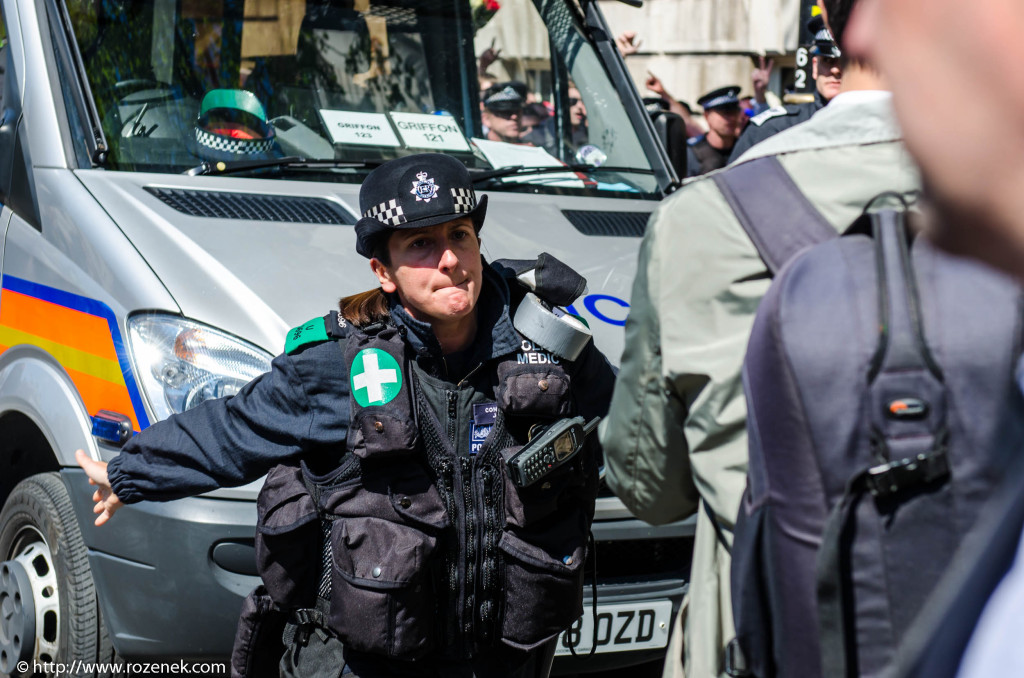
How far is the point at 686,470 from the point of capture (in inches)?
66.8

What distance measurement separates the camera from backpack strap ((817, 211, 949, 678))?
120 cm

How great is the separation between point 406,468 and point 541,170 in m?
2.16

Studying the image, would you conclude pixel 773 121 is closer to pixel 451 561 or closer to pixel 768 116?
pixel 768 116

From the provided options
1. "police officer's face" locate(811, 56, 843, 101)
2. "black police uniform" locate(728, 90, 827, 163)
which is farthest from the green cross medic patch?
"black police uniform" locate(728, 90, 827, 163)

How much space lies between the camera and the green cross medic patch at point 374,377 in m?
2.36

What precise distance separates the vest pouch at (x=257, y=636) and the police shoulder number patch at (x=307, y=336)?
619 millimetres

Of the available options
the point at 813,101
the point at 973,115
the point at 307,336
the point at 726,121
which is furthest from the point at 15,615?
the point at 726,121

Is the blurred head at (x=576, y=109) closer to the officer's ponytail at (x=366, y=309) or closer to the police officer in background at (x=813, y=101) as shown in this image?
the police officer in background at (x=813, y=101)

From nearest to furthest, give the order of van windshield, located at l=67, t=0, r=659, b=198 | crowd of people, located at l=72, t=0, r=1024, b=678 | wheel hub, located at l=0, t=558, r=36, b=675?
crowd of people, located at l=72, t=0, r=1024, b=678
wheel hub, located at l=0, t=558, r=36, b=675
van windshield, located at l=67, t=0, r=659, b=198

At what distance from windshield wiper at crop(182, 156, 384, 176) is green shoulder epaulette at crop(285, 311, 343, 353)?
148 centimetres

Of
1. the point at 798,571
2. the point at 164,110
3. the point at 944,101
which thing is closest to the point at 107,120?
the point at 164,110

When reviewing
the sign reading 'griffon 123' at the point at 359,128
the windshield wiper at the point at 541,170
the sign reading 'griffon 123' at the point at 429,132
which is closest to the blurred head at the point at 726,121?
the windshield wiper at the point at 541,170

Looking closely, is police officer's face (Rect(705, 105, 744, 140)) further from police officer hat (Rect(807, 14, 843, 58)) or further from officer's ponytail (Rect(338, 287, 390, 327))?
officer's ponytail (Rect(338, 287, 390, 327))

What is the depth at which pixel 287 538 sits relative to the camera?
2447mm
